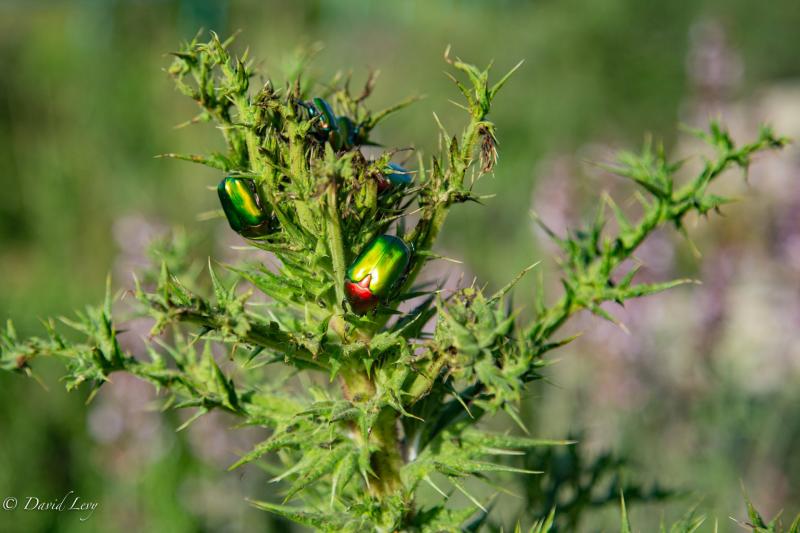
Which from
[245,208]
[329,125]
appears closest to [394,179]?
[329,125]

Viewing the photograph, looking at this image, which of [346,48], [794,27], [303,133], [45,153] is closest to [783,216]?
[303,133]

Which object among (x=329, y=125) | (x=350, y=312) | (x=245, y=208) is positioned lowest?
(x=350, y=312)

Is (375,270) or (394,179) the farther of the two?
(394,179)

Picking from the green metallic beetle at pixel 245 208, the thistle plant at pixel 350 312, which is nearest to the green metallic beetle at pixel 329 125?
the thistle plant at pixel 350 312

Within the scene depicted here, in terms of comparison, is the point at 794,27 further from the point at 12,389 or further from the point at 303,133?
the point at 303,133

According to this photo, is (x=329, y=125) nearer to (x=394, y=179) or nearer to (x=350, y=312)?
(x=394, y=179)

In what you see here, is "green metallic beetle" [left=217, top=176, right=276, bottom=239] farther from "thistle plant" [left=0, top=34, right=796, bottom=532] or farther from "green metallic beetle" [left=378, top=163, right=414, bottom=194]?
"green metallic beetle" [left=378, top=163, right=414, bottom=194]

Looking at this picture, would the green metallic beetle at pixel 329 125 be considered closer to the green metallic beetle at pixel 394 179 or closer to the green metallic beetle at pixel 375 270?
the green metallic beetle at pixel 394 179

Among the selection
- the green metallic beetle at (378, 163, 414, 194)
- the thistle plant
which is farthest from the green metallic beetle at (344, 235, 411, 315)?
the green metallic beetle at (378, 163, 414, 194)
